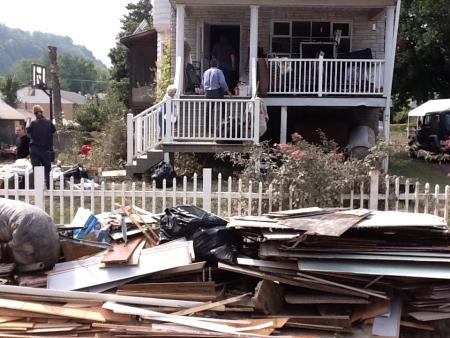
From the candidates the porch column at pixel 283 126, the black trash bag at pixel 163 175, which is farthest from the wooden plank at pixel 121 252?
the porch column at pixel 283 126

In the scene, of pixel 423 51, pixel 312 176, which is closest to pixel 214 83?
pixel 312 176

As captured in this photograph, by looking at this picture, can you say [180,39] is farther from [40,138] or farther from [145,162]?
[40,138]

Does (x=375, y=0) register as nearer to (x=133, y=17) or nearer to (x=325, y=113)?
(x=325, y=113)

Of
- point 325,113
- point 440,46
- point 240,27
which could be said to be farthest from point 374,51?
point 440,46

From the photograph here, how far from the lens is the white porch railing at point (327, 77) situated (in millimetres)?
14289

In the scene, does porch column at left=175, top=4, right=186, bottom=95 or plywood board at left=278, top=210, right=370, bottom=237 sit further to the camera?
porch column at left=175, top=4, right=186, bottom=95

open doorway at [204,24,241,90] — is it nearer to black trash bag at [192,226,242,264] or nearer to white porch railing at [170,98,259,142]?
white porch railing at [170,98,259,142]

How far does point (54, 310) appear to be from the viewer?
15.6 ft

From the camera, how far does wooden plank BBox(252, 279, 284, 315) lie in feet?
16.0

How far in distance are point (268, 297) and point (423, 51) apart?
2460 centimetres

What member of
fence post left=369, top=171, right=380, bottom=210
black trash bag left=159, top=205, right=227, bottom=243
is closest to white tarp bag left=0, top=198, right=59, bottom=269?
black trash bag left=159, top=205, right=227, bottom=243

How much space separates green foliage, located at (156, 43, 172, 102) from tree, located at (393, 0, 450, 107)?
1374cm

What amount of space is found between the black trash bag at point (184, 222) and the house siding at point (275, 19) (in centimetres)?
1040

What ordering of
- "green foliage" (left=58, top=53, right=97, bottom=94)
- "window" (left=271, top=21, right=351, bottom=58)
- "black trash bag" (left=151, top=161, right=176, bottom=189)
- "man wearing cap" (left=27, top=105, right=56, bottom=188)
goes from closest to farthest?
"man wearing cap" (left=27, top=105, right=56, bottom=188) < "black trash bag" (left=151, top=161, right=176, bottom=189) < "window" (left=271, top=21, right=351, bottom=58) < "green foliage" (left=58, top=53, right=97, bottom=94)
